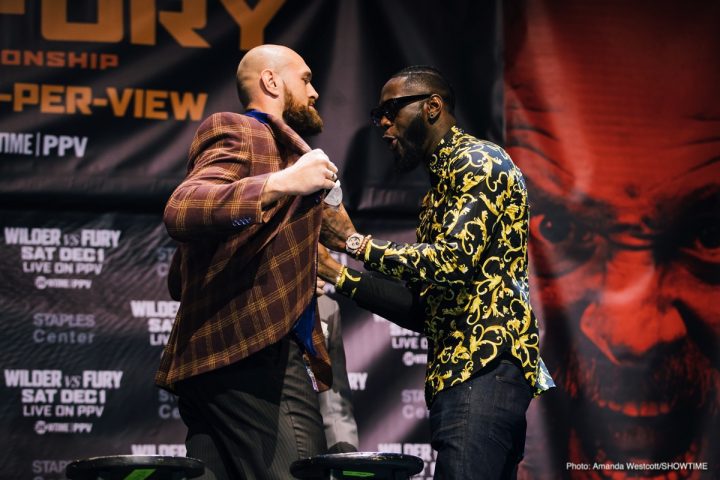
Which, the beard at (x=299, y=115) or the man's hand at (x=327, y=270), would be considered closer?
the beard at (x=299, y=115)

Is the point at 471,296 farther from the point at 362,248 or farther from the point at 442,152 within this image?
the point at 442,152

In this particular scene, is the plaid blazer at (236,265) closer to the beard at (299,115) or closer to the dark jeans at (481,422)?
the beard at (299,115)

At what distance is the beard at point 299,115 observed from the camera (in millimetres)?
3238

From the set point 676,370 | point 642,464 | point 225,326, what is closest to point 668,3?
point 676,370

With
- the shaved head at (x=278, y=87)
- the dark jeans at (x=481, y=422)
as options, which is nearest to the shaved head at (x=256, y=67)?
the shaved head at (x=278, y=87)

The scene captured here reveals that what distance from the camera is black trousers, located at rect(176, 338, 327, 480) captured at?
9.11 feet

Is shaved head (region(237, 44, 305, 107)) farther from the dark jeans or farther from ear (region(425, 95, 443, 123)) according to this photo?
the dark jeans

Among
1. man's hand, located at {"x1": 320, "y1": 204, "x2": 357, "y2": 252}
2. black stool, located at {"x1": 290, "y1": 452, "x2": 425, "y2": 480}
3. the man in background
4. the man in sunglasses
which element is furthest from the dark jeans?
the man in background

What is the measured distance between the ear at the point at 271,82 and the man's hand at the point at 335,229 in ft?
1.33

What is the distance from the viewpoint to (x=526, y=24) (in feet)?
15.9

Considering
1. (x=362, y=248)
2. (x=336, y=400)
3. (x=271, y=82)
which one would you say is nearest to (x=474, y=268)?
(x=362, y=248)

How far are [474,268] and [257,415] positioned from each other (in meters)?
0.75

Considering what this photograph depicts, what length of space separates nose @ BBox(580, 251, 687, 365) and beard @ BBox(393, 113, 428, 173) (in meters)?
1.75

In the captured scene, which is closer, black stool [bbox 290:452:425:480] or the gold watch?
black stool [bbox 290:452:425:480]
